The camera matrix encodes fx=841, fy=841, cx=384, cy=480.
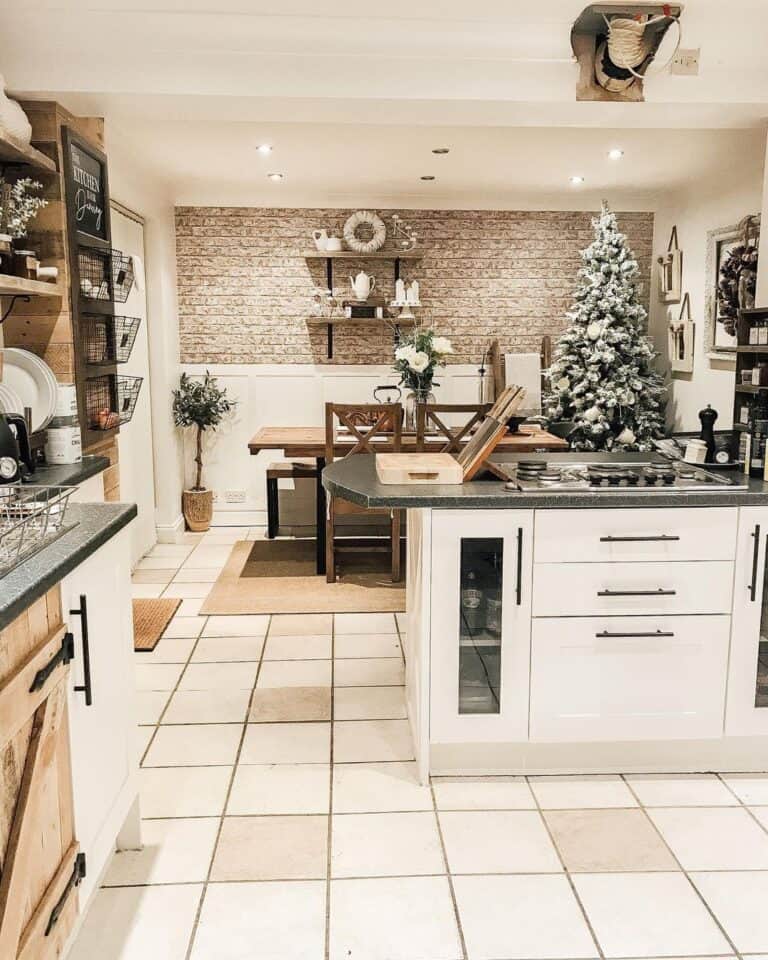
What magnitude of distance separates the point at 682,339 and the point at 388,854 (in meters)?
4.68

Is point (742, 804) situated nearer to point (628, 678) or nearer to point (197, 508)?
point (628, 678)

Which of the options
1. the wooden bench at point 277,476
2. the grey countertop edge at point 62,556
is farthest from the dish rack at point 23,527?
the wooden bench at point 277,476

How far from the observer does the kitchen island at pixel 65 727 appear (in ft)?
5.06

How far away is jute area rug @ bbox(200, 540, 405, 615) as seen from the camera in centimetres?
456

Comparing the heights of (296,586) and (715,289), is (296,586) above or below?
below

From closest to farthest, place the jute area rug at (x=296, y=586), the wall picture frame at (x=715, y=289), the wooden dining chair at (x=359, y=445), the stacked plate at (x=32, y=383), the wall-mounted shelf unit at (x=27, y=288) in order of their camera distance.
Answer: the wall-mounted shelf unit at (x=27, y=288)
the stacked plate at (x=32, y=383)
the jute area rug at (x=296, y=586)
the wooden dining chair at (x=359, y=445)
the wall picture frame at (x=715, y=289)

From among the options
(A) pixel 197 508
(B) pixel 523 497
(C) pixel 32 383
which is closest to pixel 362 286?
(A) pixel 197 508

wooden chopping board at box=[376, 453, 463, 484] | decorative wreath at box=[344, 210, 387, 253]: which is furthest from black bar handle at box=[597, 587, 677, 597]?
decorative wreath at box=[344, 210, 387, 253]

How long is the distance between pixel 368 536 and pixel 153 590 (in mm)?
1775

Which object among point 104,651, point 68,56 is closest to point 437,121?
point 68,56

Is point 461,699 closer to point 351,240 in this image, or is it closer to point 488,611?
point 488,611

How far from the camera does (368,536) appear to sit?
616 centimetres

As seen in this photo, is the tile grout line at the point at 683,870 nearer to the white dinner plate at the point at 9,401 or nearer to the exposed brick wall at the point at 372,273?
the white dinner plate at the point at 9,401

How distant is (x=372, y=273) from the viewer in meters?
6.36
